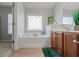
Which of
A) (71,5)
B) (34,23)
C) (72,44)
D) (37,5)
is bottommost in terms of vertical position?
(72,44)

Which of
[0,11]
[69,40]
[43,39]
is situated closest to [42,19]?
[43,39]

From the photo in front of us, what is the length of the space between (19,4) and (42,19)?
0.83 meters

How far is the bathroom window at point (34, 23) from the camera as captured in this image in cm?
433

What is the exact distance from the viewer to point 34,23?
4316 mm

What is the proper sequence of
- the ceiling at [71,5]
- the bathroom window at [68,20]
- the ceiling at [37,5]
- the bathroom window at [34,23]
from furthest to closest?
the bathroom window at [34,23]
the ceiling at [37,5]
the bathroom window at [68,20]
the ceiling at [71,5]

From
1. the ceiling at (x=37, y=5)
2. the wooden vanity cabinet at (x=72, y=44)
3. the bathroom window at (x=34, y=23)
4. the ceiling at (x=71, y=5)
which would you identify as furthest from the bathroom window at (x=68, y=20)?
the wooden vanity cabinet at (x=72, y=44)

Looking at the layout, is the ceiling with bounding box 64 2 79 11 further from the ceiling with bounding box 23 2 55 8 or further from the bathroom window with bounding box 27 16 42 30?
the bathroom window with bounding box 27 16 42 30

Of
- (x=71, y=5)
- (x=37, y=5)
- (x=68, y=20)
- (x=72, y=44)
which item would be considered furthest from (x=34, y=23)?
(x=72, y=44)

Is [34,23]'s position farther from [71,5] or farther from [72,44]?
[72,44]

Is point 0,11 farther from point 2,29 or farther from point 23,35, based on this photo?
point 23,35

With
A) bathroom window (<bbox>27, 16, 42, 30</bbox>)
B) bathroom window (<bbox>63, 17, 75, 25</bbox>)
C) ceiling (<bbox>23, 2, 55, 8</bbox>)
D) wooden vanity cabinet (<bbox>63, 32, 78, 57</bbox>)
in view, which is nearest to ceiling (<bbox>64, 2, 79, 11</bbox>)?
bathroom window (<bbox>63, 17, 75, 25</bbox>)

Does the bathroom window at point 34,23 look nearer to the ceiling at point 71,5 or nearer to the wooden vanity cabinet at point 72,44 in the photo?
the ceiling at point 71,5

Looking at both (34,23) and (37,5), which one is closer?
(37,5)

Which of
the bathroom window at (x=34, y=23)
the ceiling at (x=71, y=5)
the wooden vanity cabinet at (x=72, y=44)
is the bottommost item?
the wooden vanity cabinet at (x=72, y=44)
